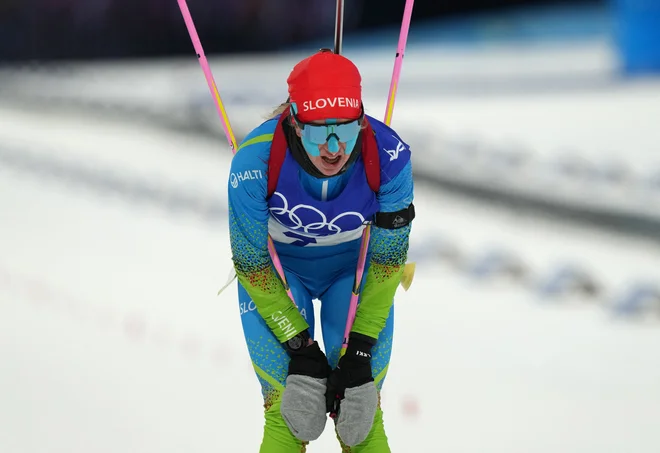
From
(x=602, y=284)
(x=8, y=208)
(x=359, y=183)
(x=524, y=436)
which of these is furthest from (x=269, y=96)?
(x=359, y=183)

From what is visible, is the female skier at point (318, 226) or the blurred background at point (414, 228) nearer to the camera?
the female skier at point (318, 226)

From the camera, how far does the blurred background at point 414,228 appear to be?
3.38 m

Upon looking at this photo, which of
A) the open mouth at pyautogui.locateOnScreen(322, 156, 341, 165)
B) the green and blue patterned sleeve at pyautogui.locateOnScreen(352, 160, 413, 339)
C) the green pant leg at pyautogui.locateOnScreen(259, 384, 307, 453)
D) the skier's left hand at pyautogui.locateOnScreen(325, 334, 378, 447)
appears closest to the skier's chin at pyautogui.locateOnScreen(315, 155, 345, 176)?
the open mouth at pyautogui.locateOnScreen(322, 156, 341, 165)

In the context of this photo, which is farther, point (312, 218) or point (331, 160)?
point (312, 218)

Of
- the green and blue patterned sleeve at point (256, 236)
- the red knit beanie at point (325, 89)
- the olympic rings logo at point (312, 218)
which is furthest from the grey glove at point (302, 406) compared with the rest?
the red knit beanie at point (325, 89)

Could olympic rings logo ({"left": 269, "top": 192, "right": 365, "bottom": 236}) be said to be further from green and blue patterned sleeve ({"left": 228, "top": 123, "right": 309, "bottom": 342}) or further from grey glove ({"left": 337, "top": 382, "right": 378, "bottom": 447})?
grey glove ({"left": 337, "top": 382, "right": 378, "bottom": 447})

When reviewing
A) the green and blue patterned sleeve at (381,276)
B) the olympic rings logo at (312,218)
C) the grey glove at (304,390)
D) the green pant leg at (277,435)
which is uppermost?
the olympic rings logo at (312,218)

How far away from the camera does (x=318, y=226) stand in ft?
7.84

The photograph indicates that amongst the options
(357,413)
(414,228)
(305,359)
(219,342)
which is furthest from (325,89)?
(414,228)

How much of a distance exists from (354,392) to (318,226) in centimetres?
46

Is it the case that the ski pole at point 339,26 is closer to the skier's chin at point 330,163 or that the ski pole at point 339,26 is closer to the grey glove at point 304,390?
the skier's chin at point 330,163

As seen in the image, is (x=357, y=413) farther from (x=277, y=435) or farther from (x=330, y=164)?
(x=330, y=164)

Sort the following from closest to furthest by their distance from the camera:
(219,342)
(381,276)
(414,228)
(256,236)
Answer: (256,236)
(381,276)
(219,342)
(414,228)

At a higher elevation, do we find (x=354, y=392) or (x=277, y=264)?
(x=277, y=264)
